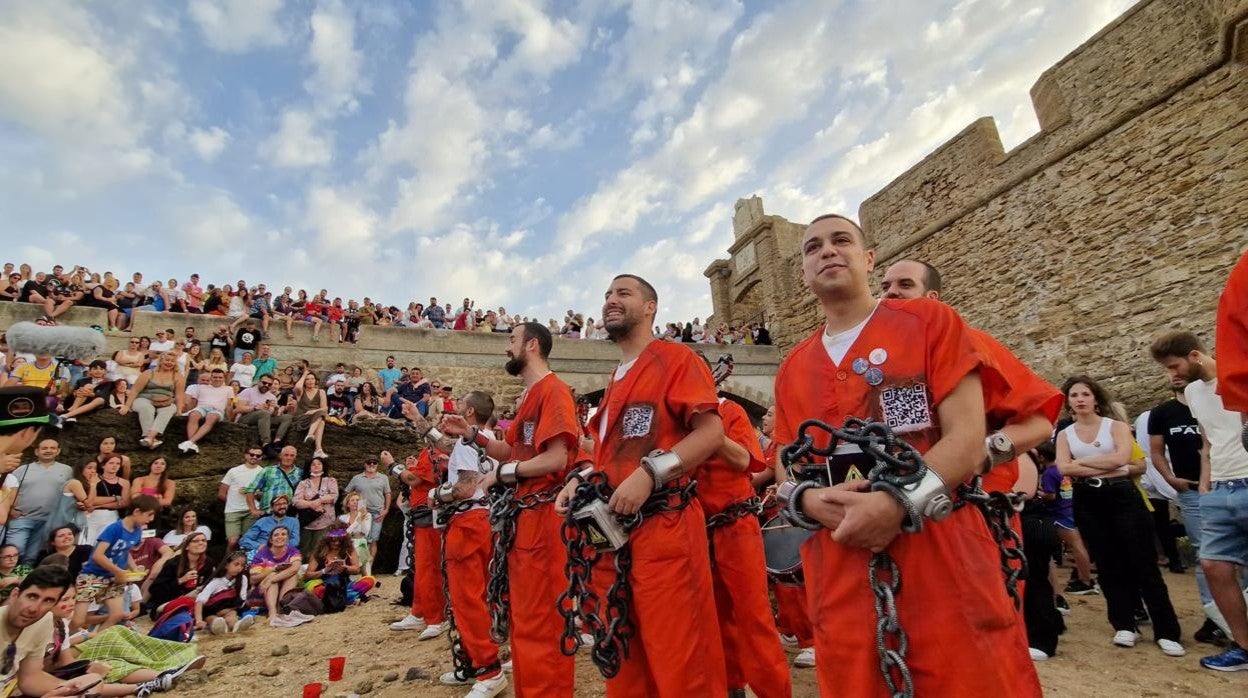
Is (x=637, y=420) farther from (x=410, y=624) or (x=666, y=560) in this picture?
(x=410, y=624)

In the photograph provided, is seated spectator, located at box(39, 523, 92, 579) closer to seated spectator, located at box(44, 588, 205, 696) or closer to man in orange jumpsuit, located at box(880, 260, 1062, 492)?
seated spectator, located at box(44, 588, 205, 696)

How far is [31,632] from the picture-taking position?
13.2 ft

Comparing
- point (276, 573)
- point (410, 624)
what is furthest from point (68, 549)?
point (410, 624)

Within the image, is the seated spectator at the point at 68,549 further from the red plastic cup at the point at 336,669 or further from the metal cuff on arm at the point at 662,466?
the metal cuff on arm at the point at 662,466

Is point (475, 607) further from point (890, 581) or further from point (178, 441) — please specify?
point (178, 441)

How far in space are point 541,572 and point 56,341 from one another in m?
3.40

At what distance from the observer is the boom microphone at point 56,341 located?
3.38 metres

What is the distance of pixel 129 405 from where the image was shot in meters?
8.81

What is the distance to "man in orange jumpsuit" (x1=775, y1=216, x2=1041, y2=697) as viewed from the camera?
57.2 inches

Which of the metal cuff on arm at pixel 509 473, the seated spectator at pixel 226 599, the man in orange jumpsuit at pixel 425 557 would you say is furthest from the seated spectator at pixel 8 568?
the metal cuff on arm at pixel 509 473

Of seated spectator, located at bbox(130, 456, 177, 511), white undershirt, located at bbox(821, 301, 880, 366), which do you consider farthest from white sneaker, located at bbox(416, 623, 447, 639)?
white undershirt, located at bbox(821, 301, 880, 366)

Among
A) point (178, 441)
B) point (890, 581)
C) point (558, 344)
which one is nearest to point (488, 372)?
point (558, 344)

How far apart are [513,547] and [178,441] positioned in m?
8.35

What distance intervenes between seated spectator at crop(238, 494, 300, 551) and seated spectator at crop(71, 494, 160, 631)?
1.11m
